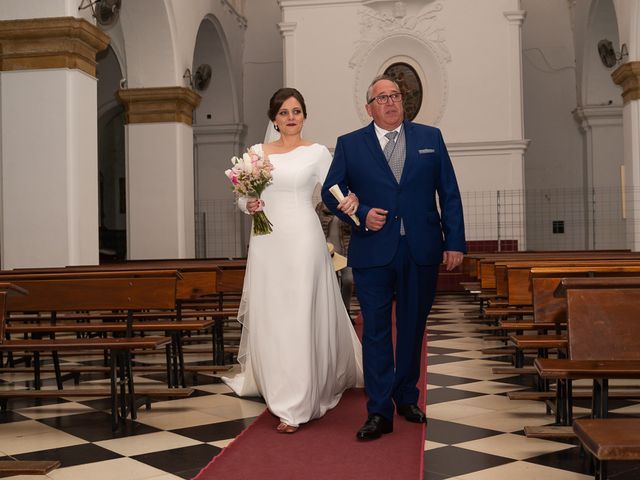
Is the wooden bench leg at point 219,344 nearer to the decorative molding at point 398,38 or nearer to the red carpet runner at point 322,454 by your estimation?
the red carpet runner at point 322,454

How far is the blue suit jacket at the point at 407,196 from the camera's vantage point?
4.26m

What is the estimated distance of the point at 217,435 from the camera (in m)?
4.47

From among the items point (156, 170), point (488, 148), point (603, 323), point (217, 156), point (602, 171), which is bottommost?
point (603, 323)

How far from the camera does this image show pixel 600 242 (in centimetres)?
1859

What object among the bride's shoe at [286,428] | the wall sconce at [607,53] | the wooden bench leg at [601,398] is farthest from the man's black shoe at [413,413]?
the wall sconce at [607,53]

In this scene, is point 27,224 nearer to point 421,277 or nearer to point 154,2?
point 154,2

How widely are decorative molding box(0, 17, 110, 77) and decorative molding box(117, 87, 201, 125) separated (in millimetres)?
4479

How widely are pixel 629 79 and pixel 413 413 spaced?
10.7 metres

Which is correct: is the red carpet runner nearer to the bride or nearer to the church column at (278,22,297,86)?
the bride

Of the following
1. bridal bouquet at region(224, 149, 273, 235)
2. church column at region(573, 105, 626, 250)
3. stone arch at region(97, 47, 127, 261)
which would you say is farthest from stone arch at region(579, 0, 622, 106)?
bridal bouquet at region(224, 149, 273, 235)

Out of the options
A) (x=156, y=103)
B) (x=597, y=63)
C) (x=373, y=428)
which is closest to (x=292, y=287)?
(x=373, y=428)

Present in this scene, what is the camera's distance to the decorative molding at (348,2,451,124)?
17391 mm

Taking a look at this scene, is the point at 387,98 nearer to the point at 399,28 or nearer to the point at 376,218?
the point at 376,218

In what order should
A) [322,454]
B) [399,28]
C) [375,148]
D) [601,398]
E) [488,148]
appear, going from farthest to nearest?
[399,28] < [488,148] < [375,148] < [322,454] < [601,398]
